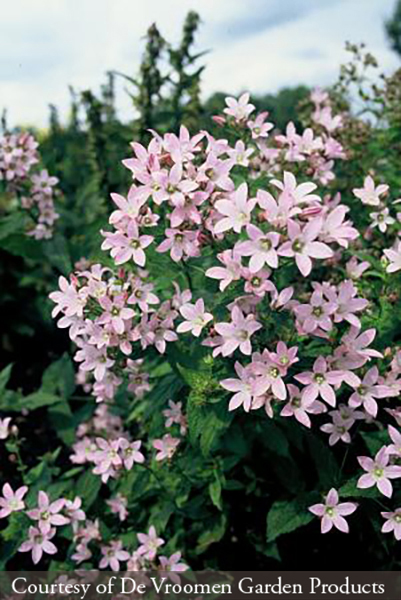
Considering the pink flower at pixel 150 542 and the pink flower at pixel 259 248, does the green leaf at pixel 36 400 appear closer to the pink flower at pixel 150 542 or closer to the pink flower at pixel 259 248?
the pink flower at pixel 150 542

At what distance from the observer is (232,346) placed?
1983 millimetres

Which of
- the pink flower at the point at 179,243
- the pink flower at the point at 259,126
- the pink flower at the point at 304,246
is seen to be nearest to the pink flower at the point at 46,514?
the pink flower at the point at 179,243

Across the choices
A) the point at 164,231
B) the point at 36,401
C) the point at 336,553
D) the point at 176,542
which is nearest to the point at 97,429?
the point at 36,401

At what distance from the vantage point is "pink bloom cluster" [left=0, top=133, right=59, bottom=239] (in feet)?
11.2

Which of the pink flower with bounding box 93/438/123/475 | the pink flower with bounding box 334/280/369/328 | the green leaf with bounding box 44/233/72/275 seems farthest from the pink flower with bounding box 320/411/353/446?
the green leaf with bounding box 44/233/72/275

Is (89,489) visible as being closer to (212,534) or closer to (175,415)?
(212,534)

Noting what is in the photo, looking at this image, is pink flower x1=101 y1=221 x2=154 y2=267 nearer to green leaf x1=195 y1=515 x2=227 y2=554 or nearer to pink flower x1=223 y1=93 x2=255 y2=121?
pink flower x1=223 y1=93 x2=255 y2=121

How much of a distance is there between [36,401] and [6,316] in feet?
5.24

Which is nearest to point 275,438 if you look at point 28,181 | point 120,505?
point 120,505

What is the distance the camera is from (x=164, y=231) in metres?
2.15

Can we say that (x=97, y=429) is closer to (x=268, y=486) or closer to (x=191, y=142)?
(x=268, y=486)

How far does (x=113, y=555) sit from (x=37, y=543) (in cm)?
29

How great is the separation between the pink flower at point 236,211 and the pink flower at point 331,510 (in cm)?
80

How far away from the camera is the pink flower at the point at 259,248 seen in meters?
1.86
